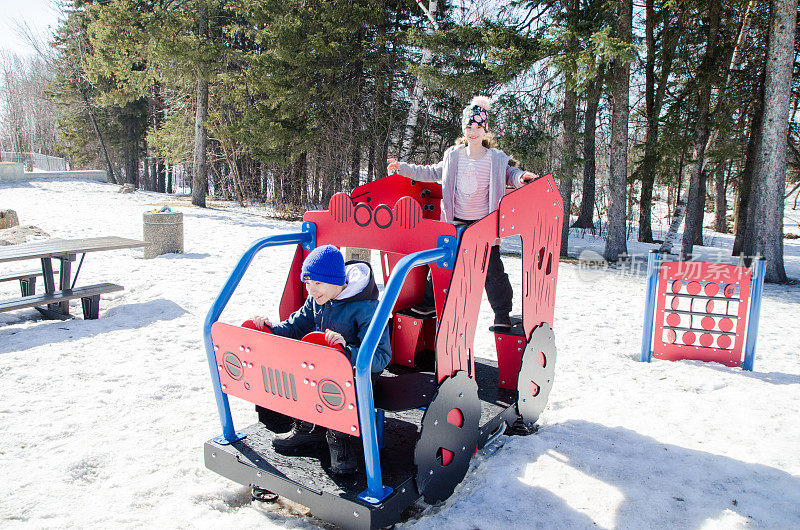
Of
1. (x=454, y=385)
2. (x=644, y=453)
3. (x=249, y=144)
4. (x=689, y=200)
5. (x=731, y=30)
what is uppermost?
(x=731, y=30)

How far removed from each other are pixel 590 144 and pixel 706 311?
1031cm

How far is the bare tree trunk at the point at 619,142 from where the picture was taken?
32.3 ft

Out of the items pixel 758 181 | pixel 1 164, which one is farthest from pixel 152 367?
pixel 1 164

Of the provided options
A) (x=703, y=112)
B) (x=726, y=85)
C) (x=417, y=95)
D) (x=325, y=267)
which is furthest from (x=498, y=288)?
(x=417, y=95)

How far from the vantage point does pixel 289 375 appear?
2.23 meters

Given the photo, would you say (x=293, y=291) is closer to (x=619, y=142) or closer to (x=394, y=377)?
(x=394, y=377)

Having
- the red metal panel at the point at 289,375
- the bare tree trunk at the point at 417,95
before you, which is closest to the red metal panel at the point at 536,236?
the red metal panel at the point at 289,375

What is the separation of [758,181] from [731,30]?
418 centimetres

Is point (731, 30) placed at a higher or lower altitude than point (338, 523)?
higher

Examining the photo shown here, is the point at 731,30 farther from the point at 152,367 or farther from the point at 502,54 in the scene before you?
the point at 152,367

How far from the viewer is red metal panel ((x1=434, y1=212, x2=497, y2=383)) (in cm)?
245

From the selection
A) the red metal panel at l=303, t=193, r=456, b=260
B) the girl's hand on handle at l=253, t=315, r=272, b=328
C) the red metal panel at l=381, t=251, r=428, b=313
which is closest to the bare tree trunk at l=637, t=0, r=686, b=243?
the red metal panel at l=381, t=251, r=428, b=313

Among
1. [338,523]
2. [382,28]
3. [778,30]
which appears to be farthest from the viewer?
[382,28]

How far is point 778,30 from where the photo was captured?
28.6 ft
